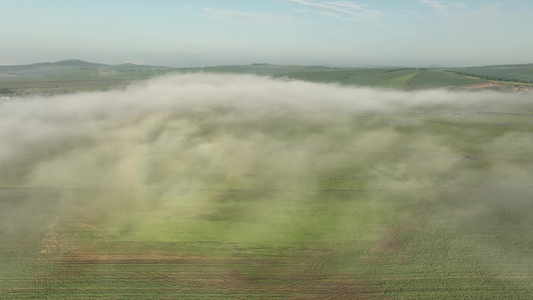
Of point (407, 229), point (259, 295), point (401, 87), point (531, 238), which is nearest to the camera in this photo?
point (259, 295)

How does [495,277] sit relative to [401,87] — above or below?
below

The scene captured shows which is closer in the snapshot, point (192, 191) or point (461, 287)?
point (461, 287)

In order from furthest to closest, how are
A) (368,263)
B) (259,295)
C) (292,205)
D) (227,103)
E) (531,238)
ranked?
(227,103) < (292,205) < (531,238) < (368,263) < (259,295)

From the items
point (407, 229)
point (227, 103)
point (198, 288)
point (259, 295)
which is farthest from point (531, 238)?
point (227, 103)

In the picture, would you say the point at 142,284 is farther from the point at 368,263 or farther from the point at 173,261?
the point at 368,263

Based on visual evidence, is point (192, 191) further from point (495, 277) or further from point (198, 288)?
point (495, 277)

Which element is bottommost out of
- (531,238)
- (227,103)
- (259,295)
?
(259,295)

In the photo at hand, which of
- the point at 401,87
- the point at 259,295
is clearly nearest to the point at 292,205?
the point at 259,295
